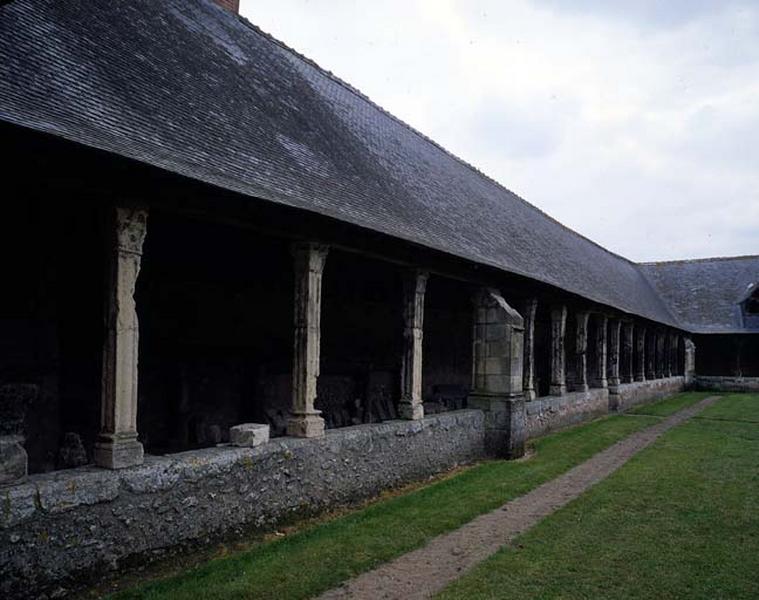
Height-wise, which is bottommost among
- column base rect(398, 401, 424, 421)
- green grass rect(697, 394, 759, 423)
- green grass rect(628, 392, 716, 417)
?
green grass rect(628, 392, 716, 417)

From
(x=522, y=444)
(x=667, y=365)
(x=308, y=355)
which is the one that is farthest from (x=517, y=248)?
(x=667, y=365)

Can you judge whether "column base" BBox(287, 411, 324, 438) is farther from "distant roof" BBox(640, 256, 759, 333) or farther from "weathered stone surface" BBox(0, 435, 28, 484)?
"distant roof" BBox(640, 256, 759, 333)

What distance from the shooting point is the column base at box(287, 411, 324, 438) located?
24.2ft

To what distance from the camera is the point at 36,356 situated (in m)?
8.02

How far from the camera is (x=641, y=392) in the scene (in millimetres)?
23500

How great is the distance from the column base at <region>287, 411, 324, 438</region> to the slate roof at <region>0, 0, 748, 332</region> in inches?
88.6

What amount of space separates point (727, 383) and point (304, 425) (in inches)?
1222

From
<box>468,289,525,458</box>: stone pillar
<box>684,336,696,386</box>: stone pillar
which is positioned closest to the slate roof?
<box>468,289,525,458</box>: stone pillar

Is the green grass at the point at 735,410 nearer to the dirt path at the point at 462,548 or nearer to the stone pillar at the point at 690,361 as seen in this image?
the stone pillar at the point at 690,361

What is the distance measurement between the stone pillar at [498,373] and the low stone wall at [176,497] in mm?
2990

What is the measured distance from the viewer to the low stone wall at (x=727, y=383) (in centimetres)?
3183

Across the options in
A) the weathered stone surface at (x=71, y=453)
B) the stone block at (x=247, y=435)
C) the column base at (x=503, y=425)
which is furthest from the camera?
the column base at (x=503, y=425)

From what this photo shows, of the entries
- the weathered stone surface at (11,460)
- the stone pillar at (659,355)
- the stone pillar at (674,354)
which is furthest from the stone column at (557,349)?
the stone pillar at (674,354)

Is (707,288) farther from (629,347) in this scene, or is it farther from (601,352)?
(601,352)
